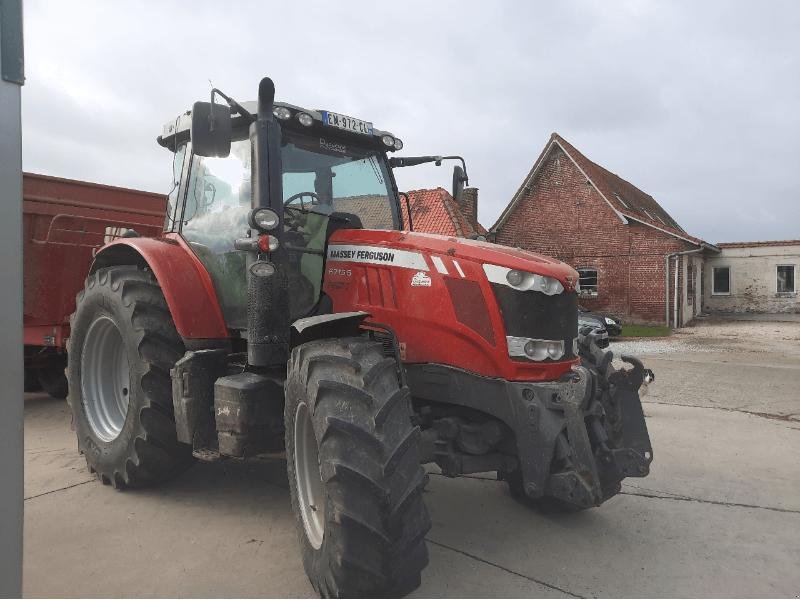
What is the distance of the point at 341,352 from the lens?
9.05 ft

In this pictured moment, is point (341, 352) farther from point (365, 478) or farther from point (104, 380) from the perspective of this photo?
point (104, 380)

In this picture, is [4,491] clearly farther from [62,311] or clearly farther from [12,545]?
[62,311]

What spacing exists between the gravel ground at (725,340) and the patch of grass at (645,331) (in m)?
0.40

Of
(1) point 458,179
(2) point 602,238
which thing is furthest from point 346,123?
(2) point 602,238

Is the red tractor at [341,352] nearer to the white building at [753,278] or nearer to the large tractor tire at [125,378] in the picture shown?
the large tractor tire at [125,378]

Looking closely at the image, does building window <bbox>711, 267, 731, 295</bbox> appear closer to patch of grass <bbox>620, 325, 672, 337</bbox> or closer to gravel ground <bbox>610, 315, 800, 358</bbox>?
gravel ground <bbox>610, 315, 800, 358</bbox>

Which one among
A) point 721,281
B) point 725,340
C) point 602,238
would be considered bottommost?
point 725,340

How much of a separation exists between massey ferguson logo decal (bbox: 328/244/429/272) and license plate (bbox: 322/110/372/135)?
79cm

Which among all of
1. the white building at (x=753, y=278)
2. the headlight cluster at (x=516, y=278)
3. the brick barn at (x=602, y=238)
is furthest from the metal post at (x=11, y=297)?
the white building at (x=753, y=278)

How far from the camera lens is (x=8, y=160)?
1799 millimetres

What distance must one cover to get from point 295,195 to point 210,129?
745mm

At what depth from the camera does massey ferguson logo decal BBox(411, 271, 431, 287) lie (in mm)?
3186

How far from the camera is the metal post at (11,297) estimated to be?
179 cm

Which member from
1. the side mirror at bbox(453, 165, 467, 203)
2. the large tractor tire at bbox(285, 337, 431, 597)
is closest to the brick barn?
the side mirror at bbox(453, 165, 467, 203)
